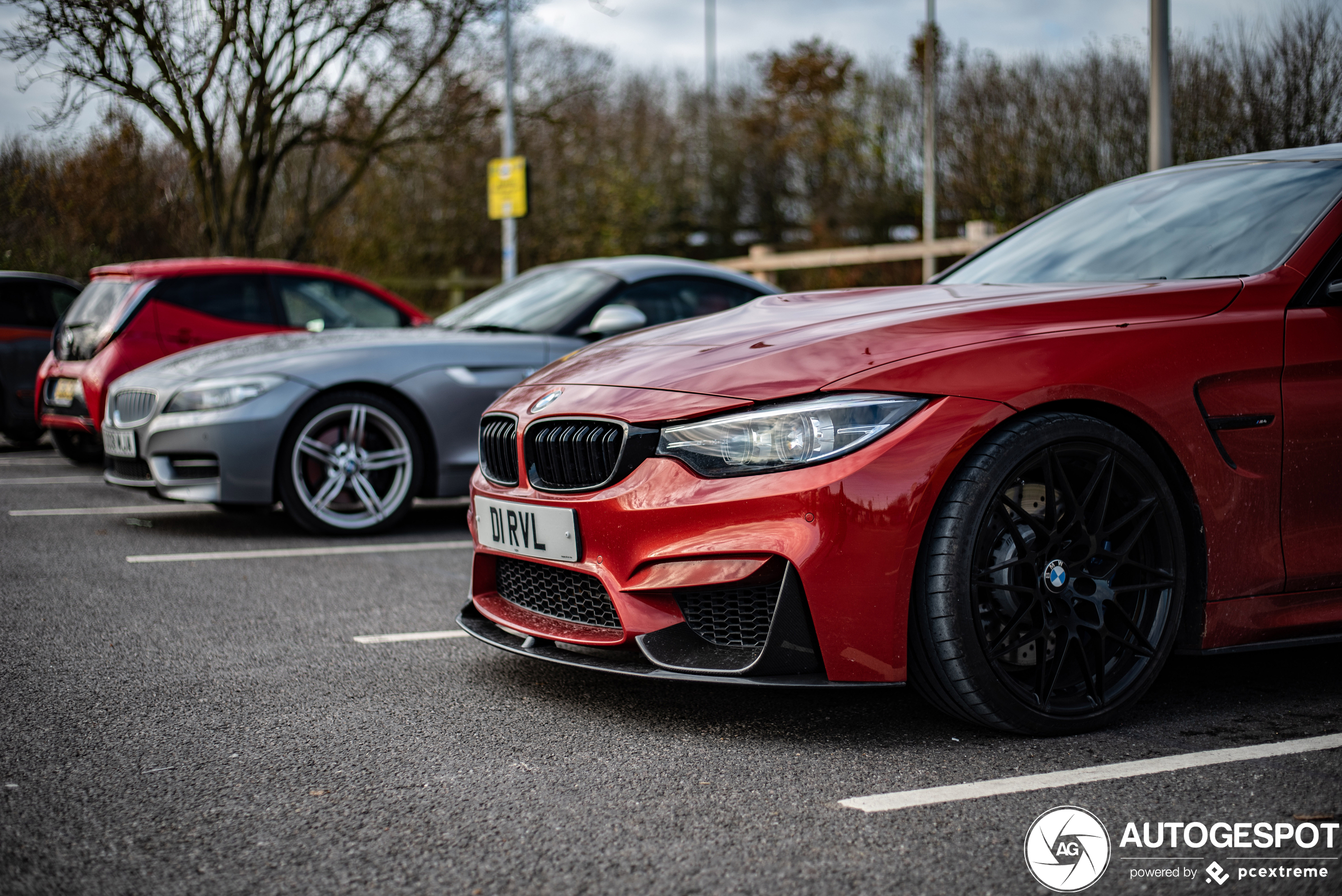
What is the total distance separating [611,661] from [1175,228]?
227 centimetres

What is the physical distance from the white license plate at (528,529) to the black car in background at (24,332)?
7675 mm

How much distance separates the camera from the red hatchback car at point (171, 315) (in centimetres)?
811

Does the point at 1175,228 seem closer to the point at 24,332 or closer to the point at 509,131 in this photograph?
the point at 24,332

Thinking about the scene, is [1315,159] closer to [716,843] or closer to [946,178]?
[716,843]

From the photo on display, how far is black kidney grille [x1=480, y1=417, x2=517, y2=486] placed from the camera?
11.3 feet

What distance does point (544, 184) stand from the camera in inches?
965

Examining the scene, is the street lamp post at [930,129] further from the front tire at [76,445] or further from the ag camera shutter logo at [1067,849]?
the ag camera shutter logo at [1067,849]

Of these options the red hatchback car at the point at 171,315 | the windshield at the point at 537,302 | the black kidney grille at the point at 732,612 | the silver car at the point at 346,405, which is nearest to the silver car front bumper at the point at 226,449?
the silver car at the point at 346,405

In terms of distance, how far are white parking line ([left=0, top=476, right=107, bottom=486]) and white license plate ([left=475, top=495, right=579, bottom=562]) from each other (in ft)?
18.5

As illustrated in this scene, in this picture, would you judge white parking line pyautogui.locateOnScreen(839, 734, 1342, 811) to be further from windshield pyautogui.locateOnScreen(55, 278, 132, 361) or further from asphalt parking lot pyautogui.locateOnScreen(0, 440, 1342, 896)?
windshield pyautogui.locateOnScreen(55, 278, 132, 361)

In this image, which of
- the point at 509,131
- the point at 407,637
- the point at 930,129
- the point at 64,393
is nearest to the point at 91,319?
the point at 64,393

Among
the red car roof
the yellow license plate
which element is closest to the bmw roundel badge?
the red car roof

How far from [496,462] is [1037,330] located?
1546 mm

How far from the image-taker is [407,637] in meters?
4.08
